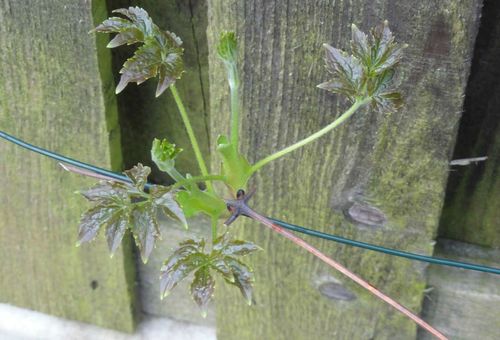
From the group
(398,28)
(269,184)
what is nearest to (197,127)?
(269,184)

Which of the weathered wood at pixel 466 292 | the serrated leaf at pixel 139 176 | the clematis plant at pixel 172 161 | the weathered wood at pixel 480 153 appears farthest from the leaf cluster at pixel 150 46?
the weathered wood at pixel 466 292

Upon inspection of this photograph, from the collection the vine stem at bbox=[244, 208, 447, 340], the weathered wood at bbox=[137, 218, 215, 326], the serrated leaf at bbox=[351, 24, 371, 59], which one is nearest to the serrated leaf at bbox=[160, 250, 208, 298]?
the vine stem at bbox=[244, 208, 447, 340]

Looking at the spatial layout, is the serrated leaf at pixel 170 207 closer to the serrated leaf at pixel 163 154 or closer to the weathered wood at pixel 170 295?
the serrated leaf at pixel 163 154

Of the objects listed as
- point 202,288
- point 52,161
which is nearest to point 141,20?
point 202,288

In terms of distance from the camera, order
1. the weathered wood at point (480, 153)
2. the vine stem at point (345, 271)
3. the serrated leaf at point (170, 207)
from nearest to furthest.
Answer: the serrated leaf at point (170, 207), the vine stem at point (345, 271), the weathered wood at point (480, 153)

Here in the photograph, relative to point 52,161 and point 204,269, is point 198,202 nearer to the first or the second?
point 204,269

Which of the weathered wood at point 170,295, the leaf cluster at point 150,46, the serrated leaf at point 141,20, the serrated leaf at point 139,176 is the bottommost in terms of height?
the weathered wood at point 170,295
